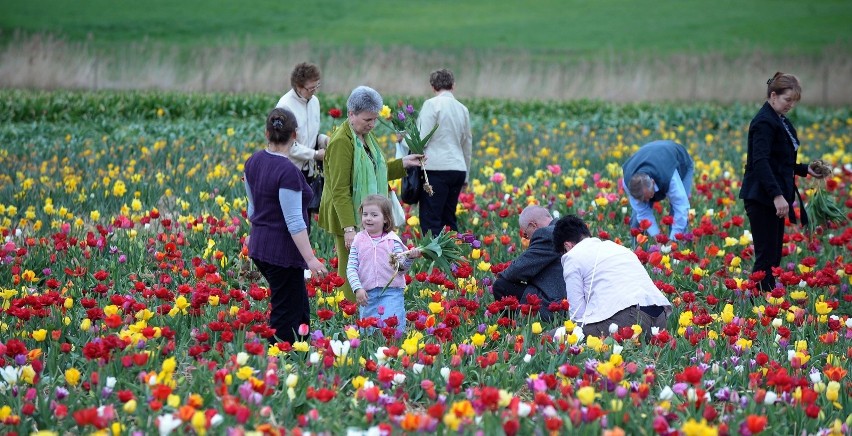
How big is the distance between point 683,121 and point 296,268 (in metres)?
12.2

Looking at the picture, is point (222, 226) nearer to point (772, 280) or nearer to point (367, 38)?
point (772, 280)

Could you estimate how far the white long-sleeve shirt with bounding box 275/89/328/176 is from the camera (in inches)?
253

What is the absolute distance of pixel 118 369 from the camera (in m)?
4.07

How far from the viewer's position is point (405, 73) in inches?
744

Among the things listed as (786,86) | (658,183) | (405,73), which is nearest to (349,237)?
(786,86)

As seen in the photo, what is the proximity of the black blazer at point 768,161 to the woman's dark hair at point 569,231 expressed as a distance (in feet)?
4.97

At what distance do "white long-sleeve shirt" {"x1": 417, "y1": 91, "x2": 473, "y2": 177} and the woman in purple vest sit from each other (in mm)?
2070

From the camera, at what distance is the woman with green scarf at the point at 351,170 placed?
5.15 m

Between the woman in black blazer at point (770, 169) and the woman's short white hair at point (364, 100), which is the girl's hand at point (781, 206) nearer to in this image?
the woman in black blazer at point (770, 169)

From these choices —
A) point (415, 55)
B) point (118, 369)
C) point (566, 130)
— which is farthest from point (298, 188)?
point (415, 55)

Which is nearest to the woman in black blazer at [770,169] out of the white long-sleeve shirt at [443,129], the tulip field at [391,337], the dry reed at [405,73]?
the tulip field at [391,337]

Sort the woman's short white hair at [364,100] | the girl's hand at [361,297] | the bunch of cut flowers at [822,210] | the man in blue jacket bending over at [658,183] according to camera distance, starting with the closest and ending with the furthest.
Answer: the girl's hand at [361,297]
the woman's short white hair at [364,100]
the bunch of cut flowers at [822,210]
the man in blue jacket bending over at [658,183]

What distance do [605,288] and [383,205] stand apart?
117 cm

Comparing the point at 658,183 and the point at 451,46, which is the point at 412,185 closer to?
the point at 658,183
